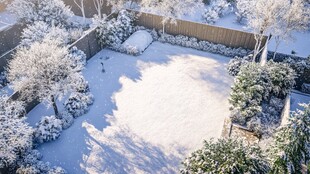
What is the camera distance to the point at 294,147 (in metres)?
10.7

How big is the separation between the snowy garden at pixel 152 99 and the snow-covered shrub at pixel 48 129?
0.05m

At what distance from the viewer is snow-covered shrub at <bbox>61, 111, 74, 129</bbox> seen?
15867 millimetres

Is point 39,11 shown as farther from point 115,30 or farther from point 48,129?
point 48,129

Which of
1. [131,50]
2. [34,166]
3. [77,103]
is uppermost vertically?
[131,50]

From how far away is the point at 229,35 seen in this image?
21891mm

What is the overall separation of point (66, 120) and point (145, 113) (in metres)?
4.42

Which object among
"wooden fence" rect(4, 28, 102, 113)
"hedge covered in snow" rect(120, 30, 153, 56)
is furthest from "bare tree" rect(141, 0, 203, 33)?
"wooden fence" rect(4, 28, 102, 113)

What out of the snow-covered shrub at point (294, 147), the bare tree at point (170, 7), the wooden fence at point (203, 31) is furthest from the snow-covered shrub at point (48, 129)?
the wooden fence at point (203, 31)

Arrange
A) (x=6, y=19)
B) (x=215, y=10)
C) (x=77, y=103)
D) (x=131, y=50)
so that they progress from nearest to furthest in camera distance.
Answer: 1. (x=77, y=103)
2. (x=131, y=50)
3. (x=215, y=10)
4. (x=6, y=19)

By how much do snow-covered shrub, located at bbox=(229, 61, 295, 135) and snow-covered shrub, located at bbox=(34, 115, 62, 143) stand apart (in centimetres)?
941

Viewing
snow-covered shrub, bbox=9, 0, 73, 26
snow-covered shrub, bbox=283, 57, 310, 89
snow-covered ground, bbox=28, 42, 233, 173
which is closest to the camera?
snow-covered ground, bbox=28, 42, 233, 173

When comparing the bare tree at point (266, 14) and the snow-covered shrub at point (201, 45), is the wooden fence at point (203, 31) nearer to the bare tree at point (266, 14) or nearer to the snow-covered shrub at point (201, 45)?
the snow-covered shrub at point (201, 45)

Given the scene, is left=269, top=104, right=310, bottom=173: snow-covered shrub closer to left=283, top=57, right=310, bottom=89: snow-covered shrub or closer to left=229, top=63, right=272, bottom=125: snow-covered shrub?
left=229, top=63, right=272, bottom=125: snow-covered shrub

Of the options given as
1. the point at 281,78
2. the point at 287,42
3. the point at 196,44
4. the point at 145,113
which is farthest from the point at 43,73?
the point at 287,42
